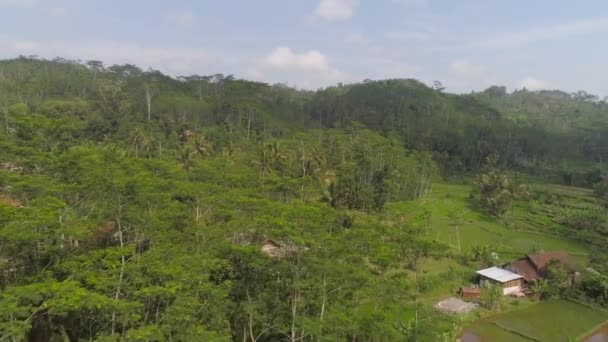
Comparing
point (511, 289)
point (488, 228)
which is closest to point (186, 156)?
point (488, 228)

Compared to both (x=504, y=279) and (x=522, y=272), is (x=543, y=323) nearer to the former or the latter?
(x=504, y=279)

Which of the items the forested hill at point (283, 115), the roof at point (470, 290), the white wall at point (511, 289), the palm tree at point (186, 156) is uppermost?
the forested hill at point (283, 115)

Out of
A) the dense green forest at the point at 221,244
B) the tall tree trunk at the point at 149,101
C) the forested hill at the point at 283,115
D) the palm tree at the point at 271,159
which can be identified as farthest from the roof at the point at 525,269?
the tall tree trunk at the point at 149,101

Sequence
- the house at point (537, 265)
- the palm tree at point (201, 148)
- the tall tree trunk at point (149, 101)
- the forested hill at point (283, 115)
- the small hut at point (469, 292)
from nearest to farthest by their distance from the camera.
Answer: the small hut at point (469, 292) → the house at point (537, 265) → the palm tree at point (201, 148) → the forested hill at point (283, 115) → the tall tree trunk at point (149, 101)

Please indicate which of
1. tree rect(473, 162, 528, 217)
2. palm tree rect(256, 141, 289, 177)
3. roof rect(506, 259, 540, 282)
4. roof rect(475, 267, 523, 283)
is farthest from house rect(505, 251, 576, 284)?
palm tree rect(256, 141, 289, 177)

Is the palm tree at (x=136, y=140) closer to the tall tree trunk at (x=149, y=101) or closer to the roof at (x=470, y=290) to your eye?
the tall tree trunk at (x=149, y=101)

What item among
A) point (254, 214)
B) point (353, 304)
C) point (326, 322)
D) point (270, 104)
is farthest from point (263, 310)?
point (270, 104)

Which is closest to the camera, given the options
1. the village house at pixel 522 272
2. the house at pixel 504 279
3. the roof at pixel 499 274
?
the house at pixel 504 279

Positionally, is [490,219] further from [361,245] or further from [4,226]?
[4,226]
